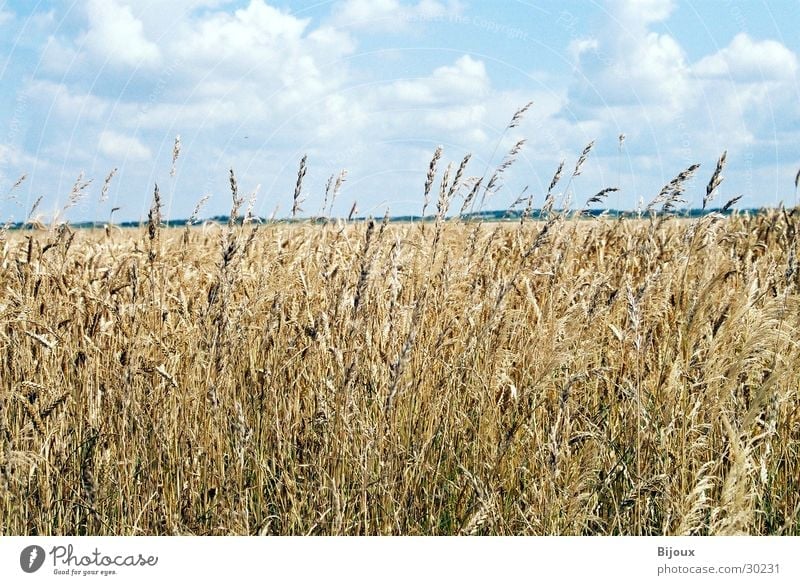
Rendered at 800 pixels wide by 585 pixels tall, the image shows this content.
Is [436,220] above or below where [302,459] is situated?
above

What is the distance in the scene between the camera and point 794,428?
2.61 m

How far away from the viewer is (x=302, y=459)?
257 centimetres

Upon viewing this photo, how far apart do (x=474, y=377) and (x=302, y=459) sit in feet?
2.15

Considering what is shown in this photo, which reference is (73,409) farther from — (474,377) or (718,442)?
(718,442)

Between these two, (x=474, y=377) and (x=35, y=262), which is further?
(x=35, y=262)

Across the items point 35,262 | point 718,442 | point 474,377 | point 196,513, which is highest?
point 35,262

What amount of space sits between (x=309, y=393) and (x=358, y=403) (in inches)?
11.1
